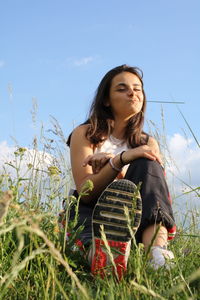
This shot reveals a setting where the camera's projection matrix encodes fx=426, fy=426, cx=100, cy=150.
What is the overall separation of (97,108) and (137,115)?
0.26m

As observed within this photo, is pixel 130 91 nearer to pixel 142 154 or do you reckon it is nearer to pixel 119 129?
pixel 119 129

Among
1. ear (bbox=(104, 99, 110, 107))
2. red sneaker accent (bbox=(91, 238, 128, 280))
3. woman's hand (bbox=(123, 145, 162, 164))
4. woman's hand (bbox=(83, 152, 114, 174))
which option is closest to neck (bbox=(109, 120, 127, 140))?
ear (bbox=(104, 99, 110, 107))

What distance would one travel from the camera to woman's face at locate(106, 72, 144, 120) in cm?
255

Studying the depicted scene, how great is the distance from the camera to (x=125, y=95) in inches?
102

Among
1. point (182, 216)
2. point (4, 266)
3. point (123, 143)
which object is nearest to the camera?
point (4, 266)

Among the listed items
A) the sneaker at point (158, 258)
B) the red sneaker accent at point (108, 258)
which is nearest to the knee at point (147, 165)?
the sneaker at point (158, 258)

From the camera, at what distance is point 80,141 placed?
2.46 m

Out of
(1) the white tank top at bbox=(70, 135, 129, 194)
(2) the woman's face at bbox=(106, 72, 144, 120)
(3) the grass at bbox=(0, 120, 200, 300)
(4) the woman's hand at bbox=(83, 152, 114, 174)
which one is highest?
(2) the woman's face at bbox=(106, 72, 144, 120)

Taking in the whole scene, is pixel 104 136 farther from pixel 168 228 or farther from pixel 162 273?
pixel 162 273

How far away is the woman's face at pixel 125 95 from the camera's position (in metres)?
2.55

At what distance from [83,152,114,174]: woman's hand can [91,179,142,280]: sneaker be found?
606mm

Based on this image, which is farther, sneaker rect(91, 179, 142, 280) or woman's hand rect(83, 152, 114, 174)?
woman's hand rect(83, 152, 114, 174)

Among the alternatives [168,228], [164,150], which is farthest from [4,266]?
[164,150]

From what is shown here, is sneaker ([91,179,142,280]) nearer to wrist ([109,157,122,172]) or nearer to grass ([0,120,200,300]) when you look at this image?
grass ([0,120,200,300])
